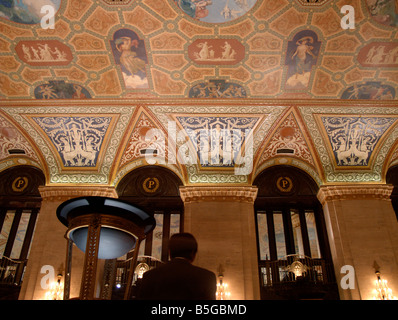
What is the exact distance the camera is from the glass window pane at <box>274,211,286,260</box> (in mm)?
11258

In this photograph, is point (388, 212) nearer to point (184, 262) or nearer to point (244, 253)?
point (244, 253)

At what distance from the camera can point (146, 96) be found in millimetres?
10133

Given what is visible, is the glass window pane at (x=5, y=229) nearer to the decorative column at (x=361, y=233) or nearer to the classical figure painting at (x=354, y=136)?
the decorative column at (x=361, y=233)

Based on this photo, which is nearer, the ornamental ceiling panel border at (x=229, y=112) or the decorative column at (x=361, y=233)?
the decorative column at (x=361, y=233)

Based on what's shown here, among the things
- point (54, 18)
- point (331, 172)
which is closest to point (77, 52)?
point (54, 18)

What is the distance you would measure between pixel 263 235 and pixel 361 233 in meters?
3.24

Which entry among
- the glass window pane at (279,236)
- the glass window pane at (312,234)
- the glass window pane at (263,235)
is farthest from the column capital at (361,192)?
the glass window pane at (263,235)

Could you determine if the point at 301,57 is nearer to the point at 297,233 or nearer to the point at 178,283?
the point at 297,233

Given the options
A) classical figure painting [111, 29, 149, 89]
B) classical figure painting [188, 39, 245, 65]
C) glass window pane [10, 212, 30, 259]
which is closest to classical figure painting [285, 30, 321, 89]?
classical figure painting [188, 39, 245, 65]

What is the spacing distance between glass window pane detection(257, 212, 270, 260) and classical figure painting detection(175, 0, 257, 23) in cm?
707

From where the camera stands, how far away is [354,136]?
1098 cm

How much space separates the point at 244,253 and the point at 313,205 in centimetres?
372

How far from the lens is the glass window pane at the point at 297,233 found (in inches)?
444

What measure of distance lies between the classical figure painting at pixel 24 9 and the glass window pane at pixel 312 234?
10.6 m
